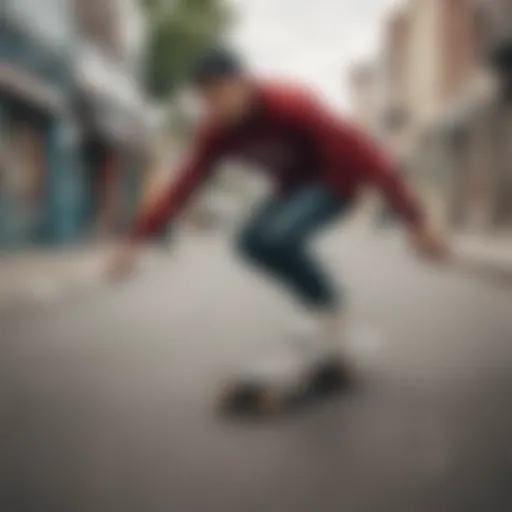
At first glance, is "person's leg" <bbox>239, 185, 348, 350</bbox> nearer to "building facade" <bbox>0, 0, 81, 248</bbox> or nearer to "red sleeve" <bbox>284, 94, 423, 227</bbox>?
"red sleeve" <bbox>284, 94, 423, 227</bbox>

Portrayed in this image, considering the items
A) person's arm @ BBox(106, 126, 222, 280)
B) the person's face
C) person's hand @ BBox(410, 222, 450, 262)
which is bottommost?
person's hand @ BBox(410, 222, 450, 262)

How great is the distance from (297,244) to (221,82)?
165 millimetres

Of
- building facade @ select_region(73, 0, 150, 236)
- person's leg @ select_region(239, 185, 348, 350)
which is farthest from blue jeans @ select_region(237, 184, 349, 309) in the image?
building facade @ select_region(73, 0, 150, 236)

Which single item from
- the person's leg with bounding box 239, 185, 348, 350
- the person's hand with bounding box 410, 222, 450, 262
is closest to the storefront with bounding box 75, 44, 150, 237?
the person's leg with bounding box 239, 185, 348, 350

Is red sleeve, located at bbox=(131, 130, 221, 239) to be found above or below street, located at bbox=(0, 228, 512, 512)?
above

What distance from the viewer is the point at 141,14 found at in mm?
824

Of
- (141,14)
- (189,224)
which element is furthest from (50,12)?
(189,224)

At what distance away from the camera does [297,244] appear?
862mm

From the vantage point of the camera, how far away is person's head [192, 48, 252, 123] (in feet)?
2.47

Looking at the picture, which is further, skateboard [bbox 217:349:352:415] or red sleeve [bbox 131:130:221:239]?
skateboard [bbox 217:349:352:415]

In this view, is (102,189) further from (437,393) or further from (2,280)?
(437,393)

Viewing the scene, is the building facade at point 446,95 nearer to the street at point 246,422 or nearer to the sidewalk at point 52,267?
the street at point 246,422

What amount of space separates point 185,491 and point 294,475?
3.6 inches

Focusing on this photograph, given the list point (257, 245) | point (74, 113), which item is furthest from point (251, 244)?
point (74, 113)
